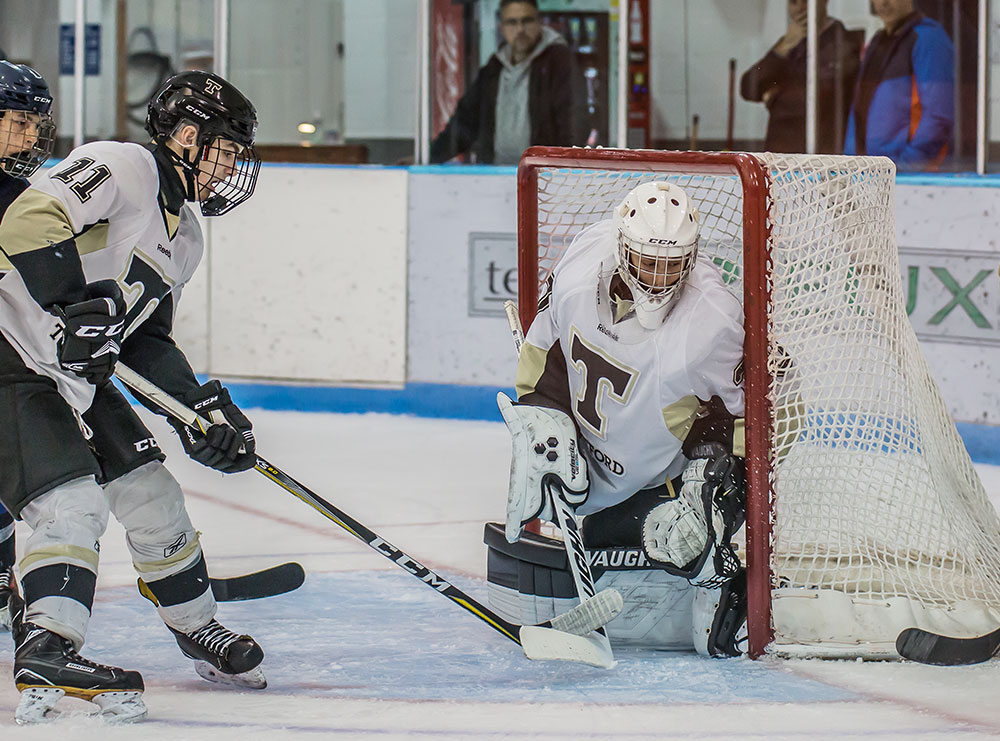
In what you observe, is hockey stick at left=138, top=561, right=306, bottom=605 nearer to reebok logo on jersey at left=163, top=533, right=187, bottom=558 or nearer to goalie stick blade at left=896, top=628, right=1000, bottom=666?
reebok logo on jersey at left=163, top=533, right=187, bottom=558

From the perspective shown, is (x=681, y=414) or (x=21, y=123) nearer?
(x=681, y=414)

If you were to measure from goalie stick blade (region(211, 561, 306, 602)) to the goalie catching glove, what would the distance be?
800 millimetres

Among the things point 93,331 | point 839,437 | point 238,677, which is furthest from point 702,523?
point 93,331

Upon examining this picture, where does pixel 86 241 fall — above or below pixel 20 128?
below

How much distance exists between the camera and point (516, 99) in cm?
529

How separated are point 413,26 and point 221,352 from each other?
1.37 metres

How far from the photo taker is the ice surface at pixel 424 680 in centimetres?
214

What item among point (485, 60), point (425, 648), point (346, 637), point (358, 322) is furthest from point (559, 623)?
point (485, 60)

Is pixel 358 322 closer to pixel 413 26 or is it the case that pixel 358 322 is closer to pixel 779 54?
pixel 413 26

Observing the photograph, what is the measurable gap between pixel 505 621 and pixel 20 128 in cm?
120

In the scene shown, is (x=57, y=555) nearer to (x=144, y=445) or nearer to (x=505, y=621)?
(x=144, y=445)

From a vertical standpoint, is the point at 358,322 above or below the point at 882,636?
above

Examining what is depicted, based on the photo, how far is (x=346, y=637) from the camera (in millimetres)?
2678

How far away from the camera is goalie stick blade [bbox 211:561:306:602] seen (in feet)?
9.50
